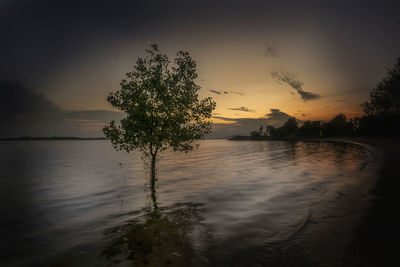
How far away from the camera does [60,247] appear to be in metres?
12.1

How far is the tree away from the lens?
354 feet

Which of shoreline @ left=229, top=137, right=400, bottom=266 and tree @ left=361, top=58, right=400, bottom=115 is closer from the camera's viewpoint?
shoreline @ left=229, top=137, right=400, bottom=266

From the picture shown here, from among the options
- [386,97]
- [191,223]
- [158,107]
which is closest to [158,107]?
[158,107]

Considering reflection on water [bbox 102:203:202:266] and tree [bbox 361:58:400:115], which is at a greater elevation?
tree [bbox 361:58:400:115]

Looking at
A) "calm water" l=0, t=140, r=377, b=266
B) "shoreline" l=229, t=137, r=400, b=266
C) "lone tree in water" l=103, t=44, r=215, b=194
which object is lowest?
"calm water" l=0, t=140, r=377, b=266

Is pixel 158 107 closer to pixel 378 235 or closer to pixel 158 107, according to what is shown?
pixel 158 107

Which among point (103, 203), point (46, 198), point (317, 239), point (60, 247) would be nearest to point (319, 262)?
point (317, 239)

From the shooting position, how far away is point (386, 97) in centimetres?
12019

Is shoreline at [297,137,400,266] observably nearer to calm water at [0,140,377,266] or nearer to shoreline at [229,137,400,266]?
shoreline at [229,137,400,266]

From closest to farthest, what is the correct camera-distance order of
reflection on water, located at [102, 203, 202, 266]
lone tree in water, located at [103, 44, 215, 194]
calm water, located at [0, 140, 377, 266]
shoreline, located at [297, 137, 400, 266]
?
shoreline, located at [297, 137, 400, 266], reflection on water, located at [102, 203, 202, 266], calm water, located at [0, 140, 377, 266], lone tree in water, located at [103, 44, 215, 194]

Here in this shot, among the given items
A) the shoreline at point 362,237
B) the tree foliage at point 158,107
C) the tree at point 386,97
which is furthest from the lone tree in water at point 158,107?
the tree at point 386,97

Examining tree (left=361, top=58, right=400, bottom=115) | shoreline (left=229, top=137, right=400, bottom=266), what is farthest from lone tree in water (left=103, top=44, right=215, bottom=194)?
tree (left=361, top=58, right=400, bottom=115)

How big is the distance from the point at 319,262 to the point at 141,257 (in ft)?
22.7

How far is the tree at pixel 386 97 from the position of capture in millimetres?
108019
